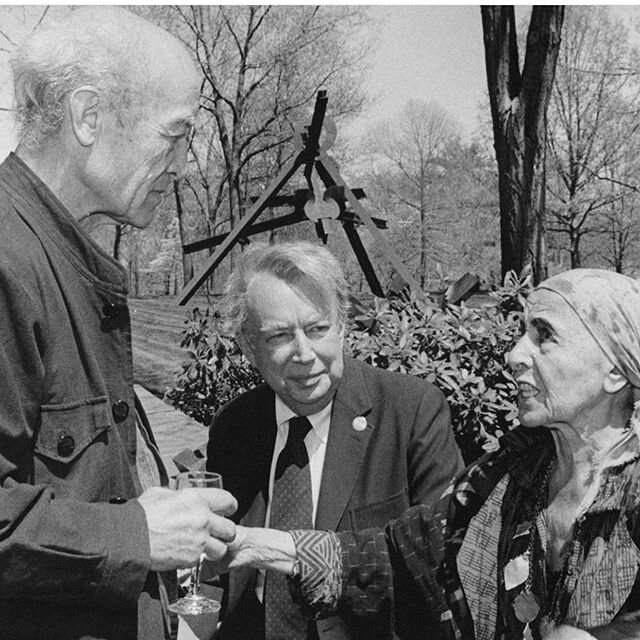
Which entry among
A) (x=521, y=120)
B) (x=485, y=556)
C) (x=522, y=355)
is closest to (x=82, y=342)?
(x=522, y=355)

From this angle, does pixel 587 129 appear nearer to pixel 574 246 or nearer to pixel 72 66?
pixel 574 246

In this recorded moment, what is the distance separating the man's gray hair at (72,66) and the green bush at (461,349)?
251 cm

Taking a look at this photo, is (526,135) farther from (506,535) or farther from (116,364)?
(116,364)

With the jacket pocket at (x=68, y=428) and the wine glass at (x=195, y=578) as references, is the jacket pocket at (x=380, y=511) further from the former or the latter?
the jacket pocket at (x=68, y=428)

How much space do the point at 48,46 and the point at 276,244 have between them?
58.4 inches

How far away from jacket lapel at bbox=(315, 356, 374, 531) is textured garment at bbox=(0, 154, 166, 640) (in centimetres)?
100

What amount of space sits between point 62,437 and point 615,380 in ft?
4.71

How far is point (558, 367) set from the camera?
6.87 ft

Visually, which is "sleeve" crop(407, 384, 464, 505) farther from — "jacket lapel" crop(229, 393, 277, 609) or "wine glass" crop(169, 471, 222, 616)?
"wine glass" crop(169, 471, 222, 616)

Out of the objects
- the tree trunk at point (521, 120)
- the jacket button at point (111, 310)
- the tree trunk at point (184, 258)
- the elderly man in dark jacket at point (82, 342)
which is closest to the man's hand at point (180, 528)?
the elderly man in dark jacket at point (82, 342)

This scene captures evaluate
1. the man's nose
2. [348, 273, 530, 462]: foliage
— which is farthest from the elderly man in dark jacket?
[348, 273, 530, 462]: foliage

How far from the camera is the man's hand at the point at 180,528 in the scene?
66.2 inches

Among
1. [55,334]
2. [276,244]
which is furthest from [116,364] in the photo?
[276,244]

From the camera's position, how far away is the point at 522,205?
23.7 ft
